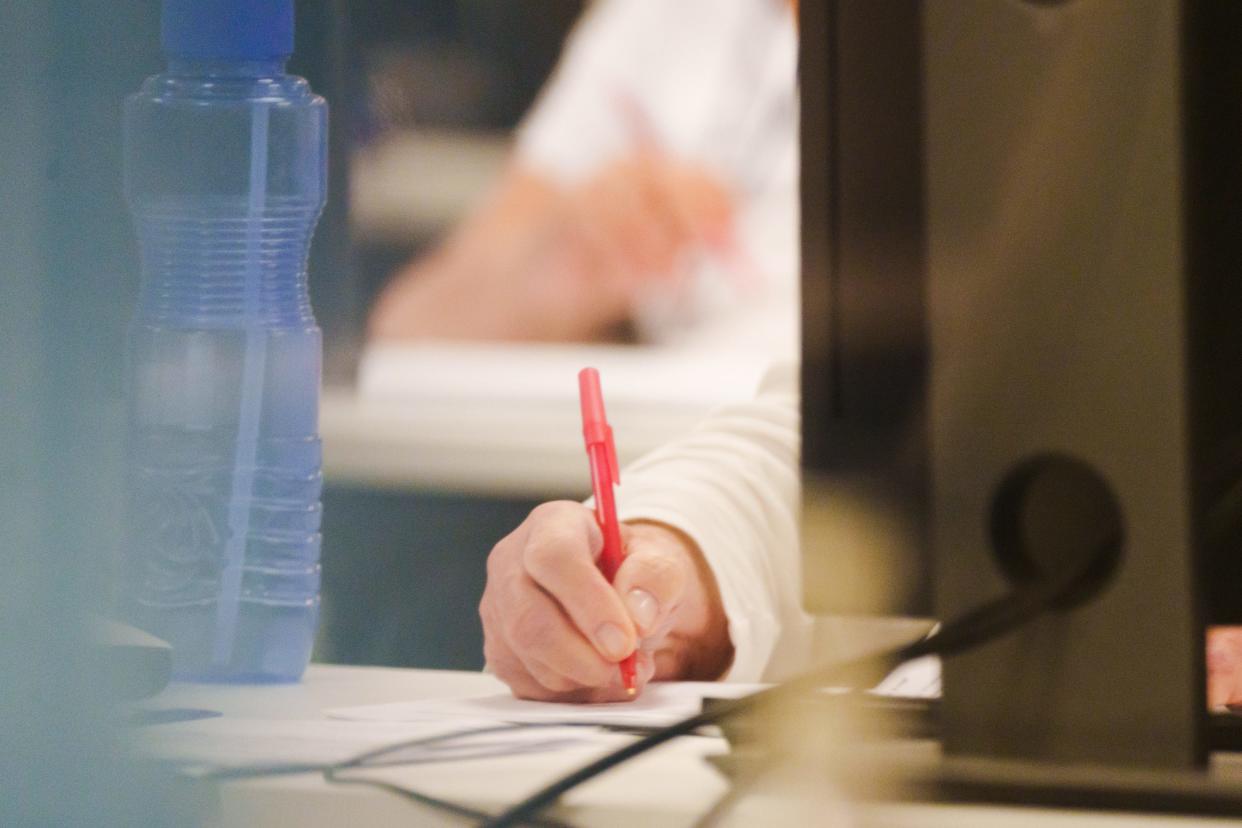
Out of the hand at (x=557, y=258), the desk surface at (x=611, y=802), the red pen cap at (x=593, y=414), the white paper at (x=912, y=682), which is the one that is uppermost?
the hand at (x=557, y=258)

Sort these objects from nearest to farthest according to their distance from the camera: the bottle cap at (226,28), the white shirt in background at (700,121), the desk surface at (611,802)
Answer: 1. the desk surface at (611,802)
2. the bottle cap at (226,28)
3. the white shirt in background at (700,121)

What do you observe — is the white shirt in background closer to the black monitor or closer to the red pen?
the red pen

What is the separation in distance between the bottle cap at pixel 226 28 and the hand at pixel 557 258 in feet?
3.60

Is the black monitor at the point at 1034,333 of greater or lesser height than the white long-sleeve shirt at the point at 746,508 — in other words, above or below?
above

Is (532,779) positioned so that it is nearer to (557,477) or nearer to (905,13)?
(905,13)

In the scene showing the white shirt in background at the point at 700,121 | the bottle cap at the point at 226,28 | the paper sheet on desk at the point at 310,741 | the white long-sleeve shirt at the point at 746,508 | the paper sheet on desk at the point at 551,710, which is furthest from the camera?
the white shirt in background at the point at 700,121

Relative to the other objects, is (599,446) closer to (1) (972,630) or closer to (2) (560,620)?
(2) (560,620)

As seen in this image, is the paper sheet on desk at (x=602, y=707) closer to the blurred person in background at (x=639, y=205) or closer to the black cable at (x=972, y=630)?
the black cable at (x=972, y=630)

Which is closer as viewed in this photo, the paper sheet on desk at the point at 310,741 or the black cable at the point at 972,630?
the black cable at the point at 972,630

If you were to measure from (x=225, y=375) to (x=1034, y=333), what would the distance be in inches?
22.6

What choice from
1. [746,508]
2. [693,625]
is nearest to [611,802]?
[693,625]

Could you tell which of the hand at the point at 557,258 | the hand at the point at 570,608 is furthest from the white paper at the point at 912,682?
the hand at the point at 557,258

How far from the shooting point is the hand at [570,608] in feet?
2.64

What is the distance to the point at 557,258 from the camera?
6.97 feet
